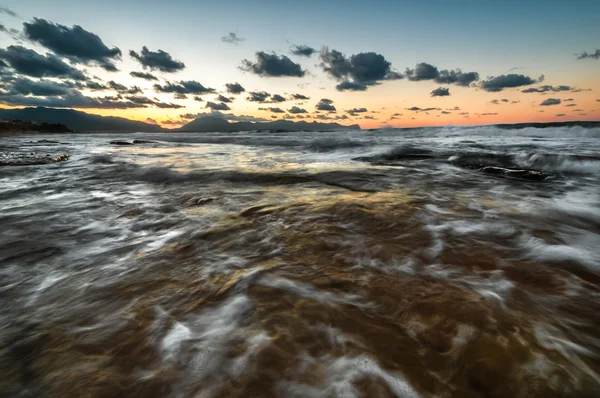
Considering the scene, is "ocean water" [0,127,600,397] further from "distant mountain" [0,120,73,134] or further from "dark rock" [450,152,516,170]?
"distant mountain" [0,120,73,134]

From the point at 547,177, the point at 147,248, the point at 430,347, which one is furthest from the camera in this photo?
the point at 547,177

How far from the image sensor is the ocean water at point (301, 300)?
4.74 ft

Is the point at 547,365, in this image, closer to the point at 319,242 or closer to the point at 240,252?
the point at 319,242

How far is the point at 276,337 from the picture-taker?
169 centimetres

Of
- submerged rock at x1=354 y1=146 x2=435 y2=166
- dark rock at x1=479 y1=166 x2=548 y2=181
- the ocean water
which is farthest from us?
submerged rock at x1=354 y1=146 x2=435 y2=166

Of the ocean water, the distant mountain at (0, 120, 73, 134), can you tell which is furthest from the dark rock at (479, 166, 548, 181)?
the distant mountain at (0, 120, 73, 134)

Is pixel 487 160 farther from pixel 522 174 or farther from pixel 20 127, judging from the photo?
pixel 20 127

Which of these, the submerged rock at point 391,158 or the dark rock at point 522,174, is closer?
the dark rock at point 522,174

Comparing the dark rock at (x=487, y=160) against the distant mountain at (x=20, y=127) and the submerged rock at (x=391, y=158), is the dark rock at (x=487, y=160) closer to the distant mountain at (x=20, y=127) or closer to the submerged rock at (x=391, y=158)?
the submerged rock at (x=391, y=158)

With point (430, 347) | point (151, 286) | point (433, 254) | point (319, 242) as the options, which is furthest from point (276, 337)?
point (433, 254)

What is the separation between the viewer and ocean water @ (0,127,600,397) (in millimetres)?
1444

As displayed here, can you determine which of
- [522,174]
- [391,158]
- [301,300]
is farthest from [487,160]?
[301,300]

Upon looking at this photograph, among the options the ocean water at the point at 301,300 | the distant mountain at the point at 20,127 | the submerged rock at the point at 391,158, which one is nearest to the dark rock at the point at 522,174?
the ocean water at the point at 301,300

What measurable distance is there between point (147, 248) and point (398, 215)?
3.16 m
